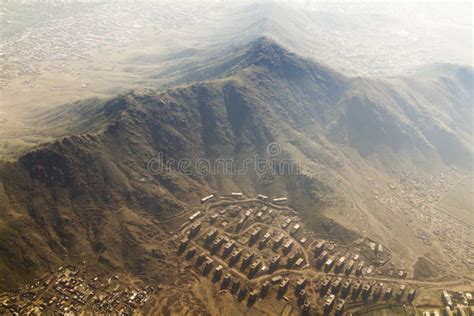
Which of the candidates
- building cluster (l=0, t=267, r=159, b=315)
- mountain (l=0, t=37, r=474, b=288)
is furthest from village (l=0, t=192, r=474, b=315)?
mountain (l=0, t=37, r=474, b=288)

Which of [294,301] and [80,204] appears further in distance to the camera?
[80,204]

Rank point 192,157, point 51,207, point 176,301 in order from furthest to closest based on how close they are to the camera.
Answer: point 192,157, point 51,207, point 176,301

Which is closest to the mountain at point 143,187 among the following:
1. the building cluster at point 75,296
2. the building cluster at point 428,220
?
the building cluster at point 75,296

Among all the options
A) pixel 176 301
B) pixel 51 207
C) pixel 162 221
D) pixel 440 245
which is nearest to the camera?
pixel 176 301

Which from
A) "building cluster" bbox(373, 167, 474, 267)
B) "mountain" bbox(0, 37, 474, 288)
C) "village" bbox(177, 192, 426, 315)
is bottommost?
"building cluster" bbox(373, 167, 474, 267)

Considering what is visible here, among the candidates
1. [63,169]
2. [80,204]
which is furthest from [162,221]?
[63,169]

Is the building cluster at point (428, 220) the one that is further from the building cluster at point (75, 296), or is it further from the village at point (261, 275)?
the building cluster at point (75, 296)

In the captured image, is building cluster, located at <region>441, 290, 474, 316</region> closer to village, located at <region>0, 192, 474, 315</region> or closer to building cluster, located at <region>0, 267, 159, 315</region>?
village, located at <region>0, 192, 474, 315</region>

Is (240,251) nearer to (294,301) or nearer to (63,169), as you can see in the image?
(294,301)

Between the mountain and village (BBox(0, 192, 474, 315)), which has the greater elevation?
the mountain
